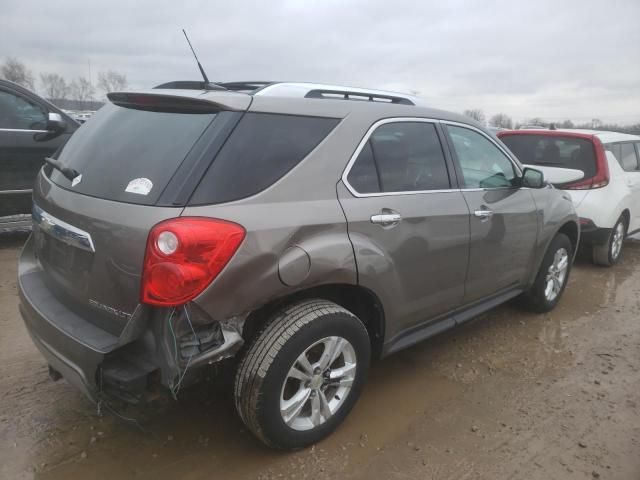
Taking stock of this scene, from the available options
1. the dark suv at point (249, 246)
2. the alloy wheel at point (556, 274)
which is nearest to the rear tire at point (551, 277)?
the alloy wheel at point (556, 274)

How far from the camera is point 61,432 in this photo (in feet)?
8.46

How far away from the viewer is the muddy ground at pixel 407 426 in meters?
2.40

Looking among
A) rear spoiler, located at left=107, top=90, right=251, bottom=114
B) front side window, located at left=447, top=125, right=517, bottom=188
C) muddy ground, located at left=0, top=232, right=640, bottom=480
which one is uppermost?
rear spoiler, located at left=107, top=90, right=251, bottom=114

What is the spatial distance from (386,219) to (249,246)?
0.84m

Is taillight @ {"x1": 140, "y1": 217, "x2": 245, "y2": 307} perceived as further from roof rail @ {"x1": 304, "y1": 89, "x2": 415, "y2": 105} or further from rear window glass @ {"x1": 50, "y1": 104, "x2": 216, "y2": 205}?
roof rail @ {"x1": 304, "y1": 89, "x2": 415, "y2": 105}

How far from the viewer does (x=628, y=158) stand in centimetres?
652

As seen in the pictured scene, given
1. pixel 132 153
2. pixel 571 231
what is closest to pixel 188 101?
pixel 132 153

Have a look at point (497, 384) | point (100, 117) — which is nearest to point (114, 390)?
point (100, 117)

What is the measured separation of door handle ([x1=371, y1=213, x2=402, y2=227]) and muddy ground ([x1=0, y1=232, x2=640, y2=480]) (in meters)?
1.14

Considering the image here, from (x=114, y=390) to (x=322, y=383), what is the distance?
3.19ft

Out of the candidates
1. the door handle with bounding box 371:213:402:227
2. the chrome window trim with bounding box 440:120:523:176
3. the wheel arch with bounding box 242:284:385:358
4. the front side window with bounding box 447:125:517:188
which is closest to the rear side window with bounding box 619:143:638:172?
the chrome window trim with bounding box 440:120:523:176

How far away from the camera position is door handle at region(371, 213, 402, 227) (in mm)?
2539

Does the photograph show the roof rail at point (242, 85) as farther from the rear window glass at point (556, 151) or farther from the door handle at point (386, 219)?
the rear window glass at point (556, 151)

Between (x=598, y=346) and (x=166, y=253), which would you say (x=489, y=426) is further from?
(x=166, y=253)
